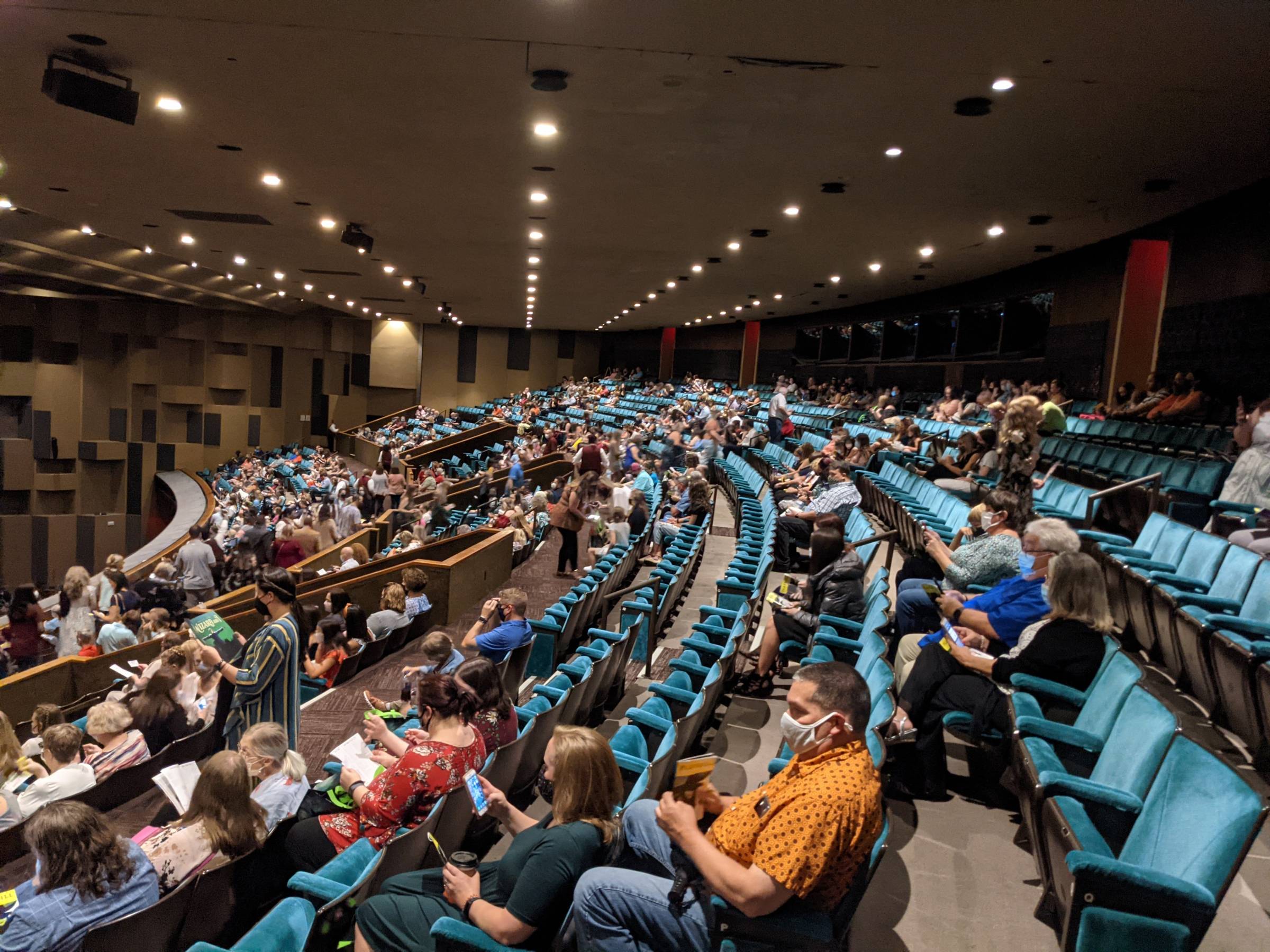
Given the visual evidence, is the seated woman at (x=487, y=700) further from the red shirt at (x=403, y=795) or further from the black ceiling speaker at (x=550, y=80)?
the black ceiling speaker at (x=550, y=80)

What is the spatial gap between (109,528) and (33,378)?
161 inches

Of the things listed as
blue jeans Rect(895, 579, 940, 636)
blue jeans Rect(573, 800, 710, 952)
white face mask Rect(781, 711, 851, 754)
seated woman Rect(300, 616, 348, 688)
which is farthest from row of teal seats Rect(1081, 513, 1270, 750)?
seated woman Rect(300, 616, 348, 688)

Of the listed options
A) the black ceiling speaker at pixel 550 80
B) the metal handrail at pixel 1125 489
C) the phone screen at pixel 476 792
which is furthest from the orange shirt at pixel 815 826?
the metal handrail at pixel 1125 489

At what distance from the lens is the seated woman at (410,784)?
2.75m

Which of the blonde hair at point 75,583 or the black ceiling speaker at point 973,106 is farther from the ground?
the black ceiling speaker at point 973,106

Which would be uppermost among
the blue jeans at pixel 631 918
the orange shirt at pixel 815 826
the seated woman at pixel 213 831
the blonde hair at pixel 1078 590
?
the blonde hair at pixel 1078 590

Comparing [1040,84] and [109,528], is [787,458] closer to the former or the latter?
[1040,84]

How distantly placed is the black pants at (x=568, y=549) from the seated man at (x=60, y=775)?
4.60 metres

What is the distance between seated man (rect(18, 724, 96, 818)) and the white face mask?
333 centimetres

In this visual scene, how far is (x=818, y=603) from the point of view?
4.18 m

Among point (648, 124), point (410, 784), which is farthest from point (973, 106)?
point (410, 784)

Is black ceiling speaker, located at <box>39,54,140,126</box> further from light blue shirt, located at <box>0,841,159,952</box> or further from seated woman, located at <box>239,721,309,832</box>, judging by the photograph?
light blue shirt, located at <box>0,841,159,952</box>

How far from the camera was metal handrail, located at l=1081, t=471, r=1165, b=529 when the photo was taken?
548 cm

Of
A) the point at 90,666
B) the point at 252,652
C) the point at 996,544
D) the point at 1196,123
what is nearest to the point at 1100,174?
the point at 1196,123
